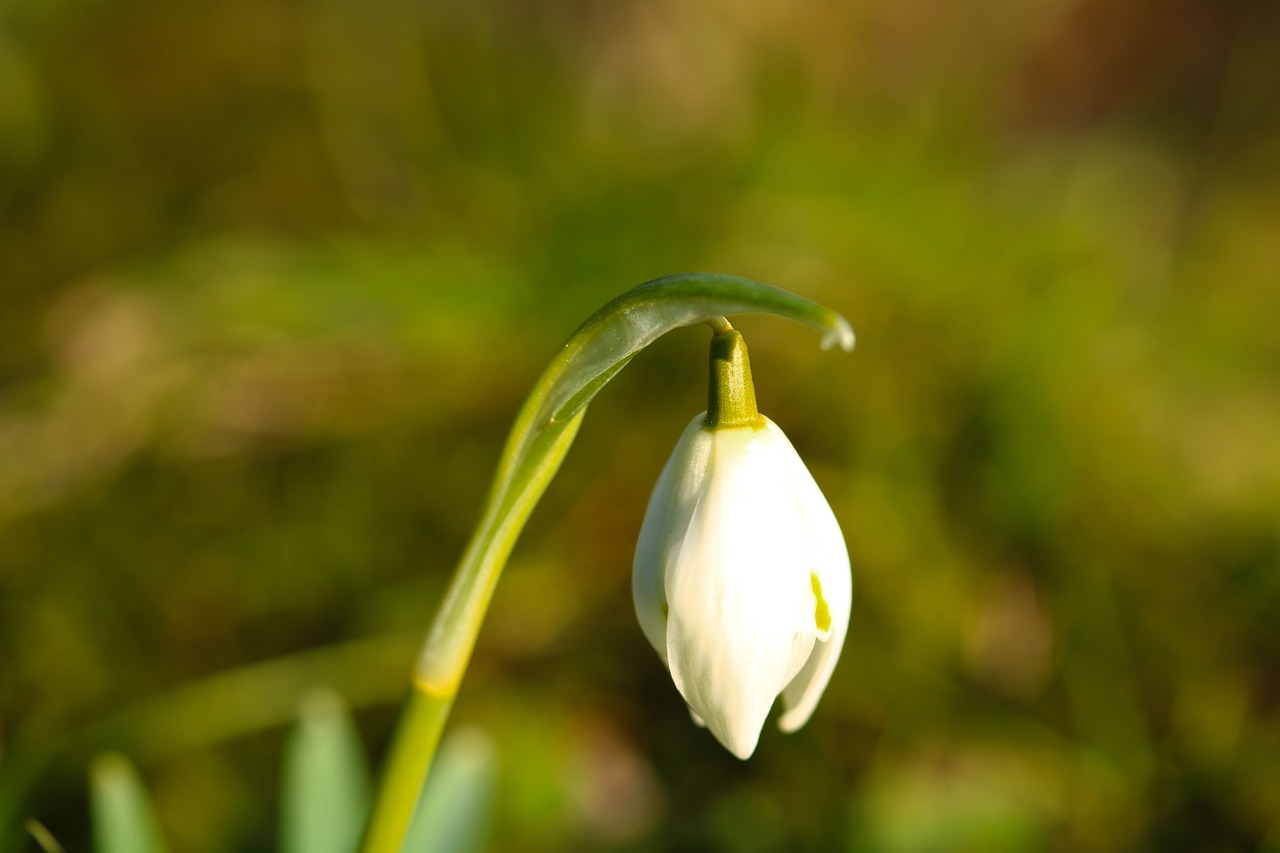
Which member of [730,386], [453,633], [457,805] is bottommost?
[457,805]

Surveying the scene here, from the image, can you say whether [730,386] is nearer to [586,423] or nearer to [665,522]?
[665,522]

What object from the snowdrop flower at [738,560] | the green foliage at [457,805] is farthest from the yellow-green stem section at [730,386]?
the green foliage at [457,805]

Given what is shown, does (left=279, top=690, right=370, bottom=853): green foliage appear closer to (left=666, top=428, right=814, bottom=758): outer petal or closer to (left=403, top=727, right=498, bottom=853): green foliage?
(left=403, top=727, right=498, bottom=853): green foliage

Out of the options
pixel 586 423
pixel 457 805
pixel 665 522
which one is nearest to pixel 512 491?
pixel 665 522

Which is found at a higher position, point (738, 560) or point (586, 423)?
point (738, 560)

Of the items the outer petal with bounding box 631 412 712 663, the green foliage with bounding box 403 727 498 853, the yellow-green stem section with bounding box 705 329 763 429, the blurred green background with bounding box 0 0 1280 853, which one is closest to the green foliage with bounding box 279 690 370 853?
the green foliage with bounding box 403 727 498 853

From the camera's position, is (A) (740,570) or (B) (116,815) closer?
(A) (740,570)

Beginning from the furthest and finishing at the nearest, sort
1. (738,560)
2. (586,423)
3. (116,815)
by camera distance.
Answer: (586,423) < (116,815) < (738,560)

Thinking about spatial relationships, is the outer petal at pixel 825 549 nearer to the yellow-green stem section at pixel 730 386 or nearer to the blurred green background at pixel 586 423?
the yellow-green stem section at pixel 730 386
